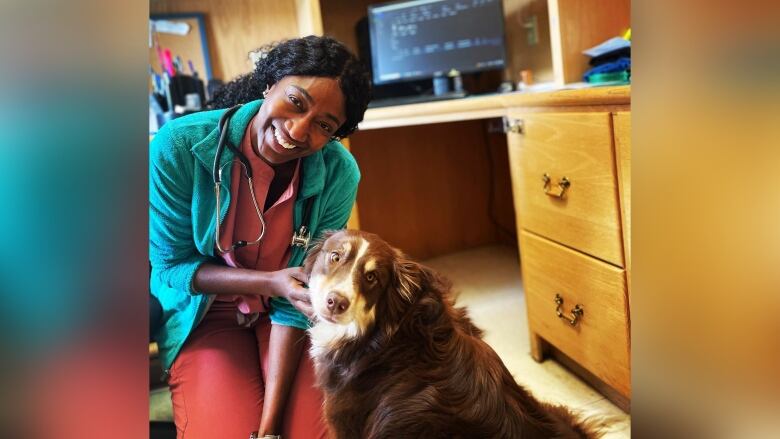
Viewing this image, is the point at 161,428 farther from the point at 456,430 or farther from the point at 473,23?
the point at 473,23

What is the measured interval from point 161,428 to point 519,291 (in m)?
0.47

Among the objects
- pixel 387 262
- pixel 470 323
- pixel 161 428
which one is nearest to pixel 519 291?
pixel 470 323

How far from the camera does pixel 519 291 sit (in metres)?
0.72

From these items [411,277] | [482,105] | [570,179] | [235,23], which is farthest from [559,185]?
[235,23]

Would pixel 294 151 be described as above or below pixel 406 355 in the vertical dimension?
above

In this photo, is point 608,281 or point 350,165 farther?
point 608,281

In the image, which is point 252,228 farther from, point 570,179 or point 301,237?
point 570,179

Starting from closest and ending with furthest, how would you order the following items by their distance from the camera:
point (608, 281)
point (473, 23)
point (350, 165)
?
point (350, 165) < point (608, 281) < point (473, 23)

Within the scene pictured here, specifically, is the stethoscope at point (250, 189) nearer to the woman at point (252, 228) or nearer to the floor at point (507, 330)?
the woman at point (252, 228)

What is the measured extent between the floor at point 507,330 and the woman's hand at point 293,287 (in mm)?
122

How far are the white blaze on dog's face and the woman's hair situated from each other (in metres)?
0.11

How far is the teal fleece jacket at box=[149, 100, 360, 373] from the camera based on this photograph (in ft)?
1.48

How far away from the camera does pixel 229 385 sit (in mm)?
493

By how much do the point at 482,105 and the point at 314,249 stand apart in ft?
1.00
